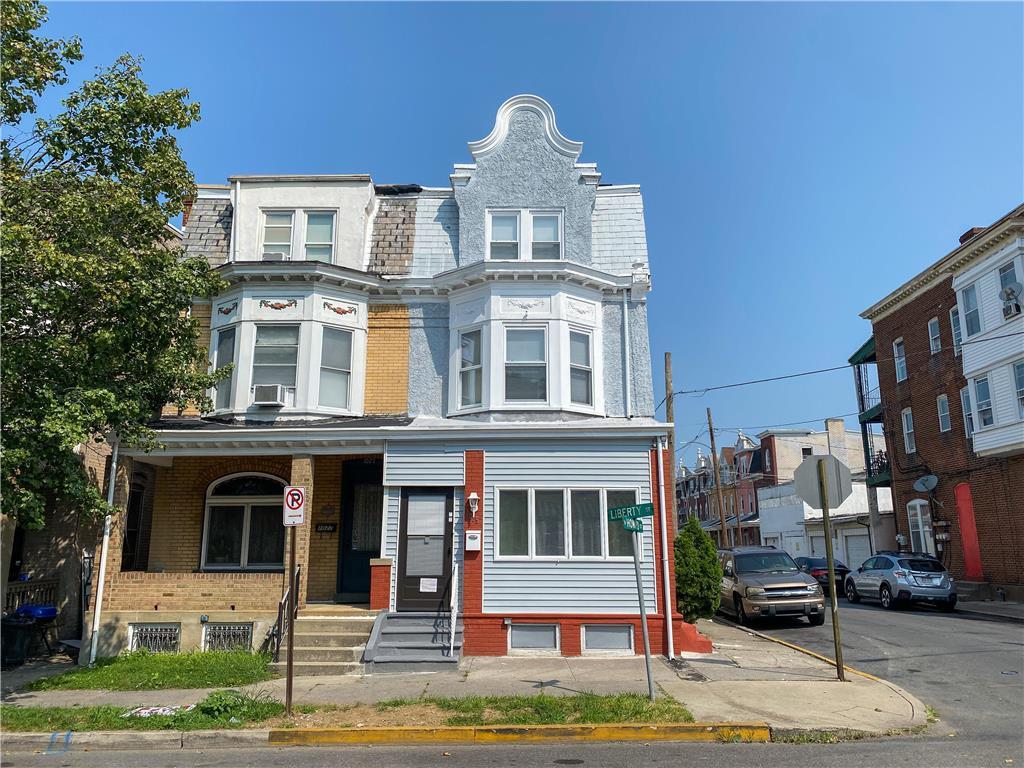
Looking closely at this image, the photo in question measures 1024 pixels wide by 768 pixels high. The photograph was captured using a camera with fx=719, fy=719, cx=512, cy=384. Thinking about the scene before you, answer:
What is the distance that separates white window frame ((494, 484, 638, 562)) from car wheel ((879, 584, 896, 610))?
41.9 ft

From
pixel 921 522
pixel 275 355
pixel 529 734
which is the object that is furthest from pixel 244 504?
pixel 921 522

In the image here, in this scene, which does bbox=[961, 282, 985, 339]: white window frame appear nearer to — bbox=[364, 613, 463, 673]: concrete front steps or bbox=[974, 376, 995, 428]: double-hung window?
bbox=[974, 376, 995, 428]: double-hung window

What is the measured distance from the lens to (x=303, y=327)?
14820 mm

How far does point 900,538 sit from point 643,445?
76.2 ft

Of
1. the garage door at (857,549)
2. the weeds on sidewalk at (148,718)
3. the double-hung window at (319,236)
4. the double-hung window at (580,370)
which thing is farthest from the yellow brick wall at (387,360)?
the garage door at (857,549)

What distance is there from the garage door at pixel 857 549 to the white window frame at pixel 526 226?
29.0 meters

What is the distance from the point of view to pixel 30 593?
47.0ft

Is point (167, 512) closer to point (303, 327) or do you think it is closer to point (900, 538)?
point (303, 327)

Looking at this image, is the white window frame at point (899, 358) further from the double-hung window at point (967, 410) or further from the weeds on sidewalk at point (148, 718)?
the weeds on sidewalk at point (148, 718)

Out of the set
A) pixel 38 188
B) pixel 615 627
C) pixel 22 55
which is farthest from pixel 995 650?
pixel 22 55

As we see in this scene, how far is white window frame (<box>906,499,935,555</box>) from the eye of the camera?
1141 inches

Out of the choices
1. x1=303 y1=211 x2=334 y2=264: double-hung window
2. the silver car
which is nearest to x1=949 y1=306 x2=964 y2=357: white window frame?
the silver car

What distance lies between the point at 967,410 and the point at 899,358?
525 centimetres

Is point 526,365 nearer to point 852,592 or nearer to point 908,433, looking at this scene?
point 852,592
